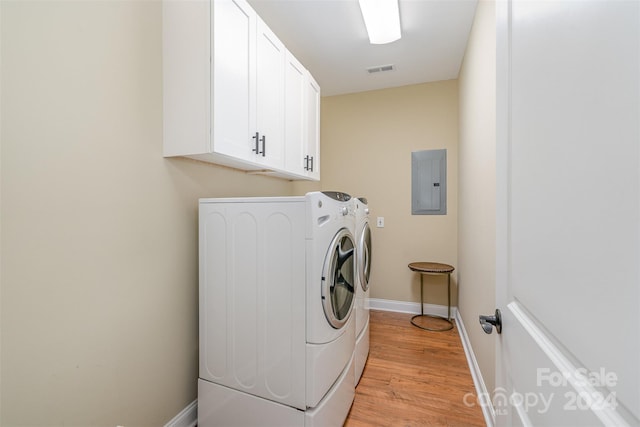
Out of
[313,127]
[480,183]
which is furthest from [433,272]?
[313,127]

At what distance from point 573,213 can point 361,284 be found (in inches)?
66.4

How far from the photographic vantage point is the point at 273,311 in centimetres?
137

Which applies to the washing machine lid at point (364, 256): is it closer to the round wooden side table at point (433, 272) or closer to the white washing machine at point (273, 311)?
the white washing machine at point (273, 311)

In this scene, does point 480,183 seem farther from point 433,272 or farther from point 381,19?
point 381,19

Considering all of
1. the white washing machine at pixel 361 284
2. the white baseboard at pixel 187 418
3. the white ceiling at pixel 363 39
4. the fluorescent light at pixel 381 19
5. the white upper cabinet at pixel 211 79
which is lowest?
the white baseboard at pixel 187 418

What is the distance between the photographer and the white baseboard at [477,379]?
5.16 feet

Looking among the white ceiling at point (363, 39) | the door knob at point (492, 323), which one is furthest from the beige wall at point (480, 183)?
the door knob at point (492, 323)

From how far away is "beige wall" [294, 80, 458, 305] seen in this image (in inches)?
123

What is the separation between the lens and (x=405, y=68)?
9.27 feet

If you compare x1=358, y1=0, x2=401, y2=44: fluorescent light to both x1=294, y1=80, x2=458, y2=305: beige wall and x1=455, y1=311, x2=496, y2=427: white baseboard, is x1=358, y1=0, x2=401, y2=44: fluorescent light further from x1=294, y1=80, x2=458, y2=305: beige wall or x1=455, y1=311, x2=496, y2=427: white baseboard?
x1=455, y1=311, x2=496, y2=427: white baseboard

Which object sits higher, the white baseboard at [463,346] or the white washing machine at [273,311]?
the white washing machine at [273,311]

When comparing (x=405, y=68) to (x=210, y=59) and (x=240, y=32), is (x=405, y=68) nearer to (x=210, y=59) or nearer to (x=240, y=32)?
(x=240, y=32)

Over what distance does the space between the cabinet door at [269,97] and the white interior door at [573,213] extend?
132 centimetres

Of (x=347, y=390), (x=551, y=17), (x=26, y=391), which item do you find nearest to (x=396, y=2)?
(x=551, y=17)
